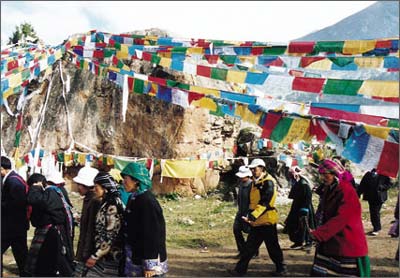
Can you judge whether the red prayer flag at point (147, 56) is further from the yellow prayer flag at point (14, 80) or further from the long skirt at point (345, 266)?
the long skirt at point (345, 266)

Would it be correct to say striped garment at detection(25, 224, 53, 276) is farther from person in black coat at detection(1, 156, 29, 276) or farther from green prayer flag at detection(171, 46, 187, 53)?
green prayer flag at detection(171, 46, 187, 53)

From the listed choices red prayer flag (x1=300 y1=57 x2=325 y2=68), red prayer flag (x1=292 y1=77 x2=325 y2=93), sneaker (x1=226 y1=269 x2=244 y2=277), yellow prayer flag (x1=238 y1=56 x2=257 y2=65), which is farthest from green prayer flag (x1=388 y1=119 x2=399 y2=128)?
sneaker (x1=226 y1=269 x2=244 y2=277)

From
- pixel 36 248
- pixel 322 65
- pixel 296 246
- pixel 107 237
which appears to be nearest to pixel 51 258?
pixel 36 248

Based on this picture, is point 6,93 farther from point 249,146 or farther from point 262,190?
point 249,146

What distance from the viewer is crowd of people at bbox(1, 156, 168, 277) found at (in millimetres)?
4078

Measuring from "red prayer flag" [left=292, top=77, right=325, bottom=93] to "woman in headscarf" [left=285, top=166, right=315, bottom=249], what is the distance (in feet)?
8.48

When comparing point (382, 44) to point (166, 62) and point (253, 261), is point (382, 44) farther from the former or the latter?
point (253, 261)

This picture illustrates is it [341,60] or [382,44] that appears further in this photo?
[341,60]

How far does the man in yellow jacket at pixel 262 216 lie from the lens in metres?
6.33

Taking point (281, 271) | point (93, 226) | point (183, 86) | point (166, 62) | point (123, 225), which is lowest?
point (281, 271)

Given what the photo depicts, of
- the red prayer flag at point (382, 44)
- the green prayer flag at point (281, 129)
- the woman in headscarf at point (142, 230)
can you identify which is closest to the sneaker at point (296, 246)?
the green prayer flag at point (281, 129)

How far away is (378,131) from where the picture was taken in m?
4.63

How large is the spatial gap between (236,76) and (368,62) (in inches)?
75.8

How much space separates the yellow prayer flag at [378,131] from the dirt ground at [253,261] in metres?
3.04
